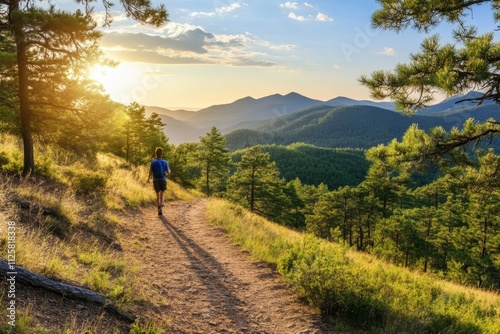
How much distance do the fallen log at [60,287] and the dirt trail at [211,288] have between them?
2.19 feet

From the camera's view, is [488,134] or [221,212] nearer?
[488,134]

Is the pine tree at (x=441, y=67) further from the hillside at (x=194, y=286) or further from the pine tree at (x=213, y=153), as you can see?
the pine tree at (x=213, y=153)

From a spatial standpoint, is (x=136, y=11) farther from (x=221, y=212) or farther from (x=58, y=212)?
(x=221, y=212)

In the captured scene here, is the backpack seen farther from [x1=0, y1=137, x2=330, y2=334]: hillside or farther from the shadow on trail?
the shadow on trail

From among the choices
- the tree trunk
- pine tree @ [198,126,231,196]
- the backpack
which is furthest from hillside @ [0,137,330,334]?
pine tree @ [198,126,231,196]

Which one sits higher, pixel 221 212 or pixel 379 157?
pixel 379 157

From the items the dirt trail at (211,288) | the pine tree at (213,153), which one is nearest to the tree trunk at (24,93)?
the dirt trail at (211,288)

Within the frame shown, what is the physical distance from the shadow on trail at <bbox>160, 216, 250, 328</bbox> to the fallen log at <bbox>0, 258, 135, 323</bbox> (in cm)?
174

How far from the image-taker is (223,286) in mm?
6246

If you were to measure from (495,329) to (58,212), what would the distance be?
9.00 m

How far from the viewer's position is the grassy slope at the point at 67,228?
4.41 metres

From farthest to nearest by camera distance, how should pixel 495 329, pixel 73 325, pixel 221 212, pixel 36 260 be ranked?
pixel 221 212 → pixel 495 329 → pixel 36 260 → pixel 73 325

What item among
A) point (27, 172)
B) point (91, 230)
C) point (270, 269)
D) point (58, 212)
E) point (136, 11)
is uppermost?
point (136, 11)

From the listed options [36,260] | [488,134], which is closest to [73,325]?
[36,260]
